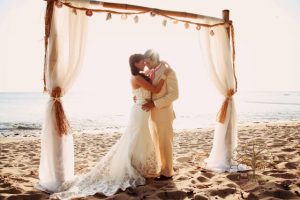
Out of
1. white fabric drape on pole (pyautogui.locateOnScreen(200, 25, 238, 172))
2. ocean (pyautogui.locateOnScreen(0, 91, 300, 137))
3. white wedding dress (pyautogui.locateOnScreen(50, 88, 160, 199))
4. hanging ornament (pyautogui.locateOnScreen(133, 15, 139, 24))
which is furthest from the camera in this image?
ocean (pyautogui.locateOnScreen(0, 91, 300, 137))

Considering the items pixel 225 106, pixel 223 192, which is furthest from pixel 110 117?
pixel 223 192

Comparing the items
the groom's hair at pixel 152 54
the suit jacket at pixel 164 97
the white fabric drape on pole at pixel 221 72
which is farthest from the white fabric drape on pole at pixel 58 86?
the white fabric drape on pole at pixel 221 72

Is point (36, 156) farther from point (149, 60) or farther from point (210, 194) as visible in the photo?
point (210, 194)

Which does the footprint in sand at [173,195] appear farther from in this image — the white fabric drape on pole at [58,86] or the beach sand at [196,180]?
the white fabric drape on pole at [58,86]

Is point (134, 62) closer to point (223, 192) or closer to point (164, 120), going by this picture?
point (164, 120)

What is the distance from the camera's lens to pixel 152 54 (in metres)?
4.25

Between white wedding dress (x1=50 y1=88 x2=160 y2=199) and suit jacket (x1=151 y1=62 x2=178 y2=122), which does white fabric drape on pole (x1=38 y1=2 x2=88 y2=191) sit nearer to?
white wedding dress (x1=50 y1=88 x2=160 y2=199)

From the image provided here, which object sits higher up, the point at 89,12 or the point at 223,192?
the point at 89,12

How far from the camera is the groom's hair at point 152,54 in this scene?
4.23m

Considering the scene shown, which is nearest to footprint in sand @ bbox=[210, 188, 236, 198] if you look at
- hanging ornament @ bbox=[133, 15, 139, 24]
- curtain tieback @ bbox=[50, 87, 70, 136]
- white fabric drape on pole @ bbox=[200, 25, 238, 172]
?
white fabric drape on pole @ bbox=[200, 25, 238, 172]

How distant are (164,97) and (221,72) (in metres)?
1.37

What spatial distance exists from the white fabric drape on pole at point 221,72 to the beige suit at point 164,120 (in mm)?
973

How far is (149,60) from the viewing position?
13.9 feet

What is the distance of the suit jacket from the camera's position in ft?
13.8
